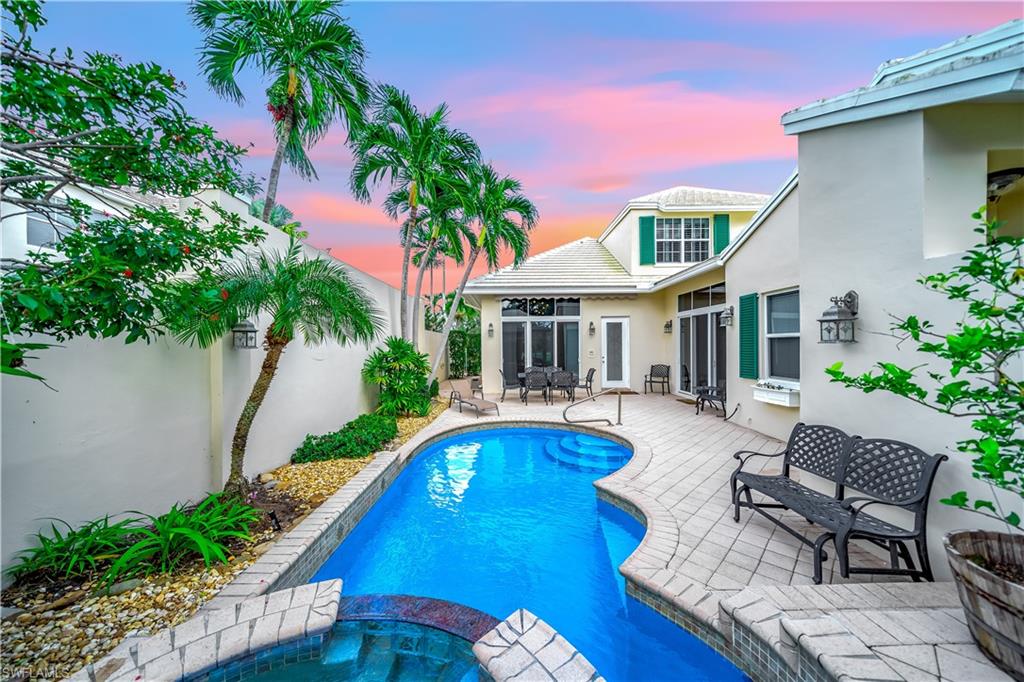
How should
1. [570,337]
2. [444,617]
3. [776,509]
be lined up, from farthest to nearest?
[570,337], [776,509], [444,617]

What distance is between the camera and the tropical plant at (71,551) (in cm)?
304

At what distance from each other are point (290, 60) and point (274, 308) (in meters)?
5.60

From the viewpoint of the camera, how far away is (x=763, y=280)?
744 cm

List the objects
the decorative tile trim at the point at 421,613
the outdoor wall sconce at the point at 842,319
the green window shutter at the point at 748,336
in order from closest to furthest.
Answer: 1. the decorative tile trim at the point at 421,613
2. the outdoor wall sconce at the point at 842,319
3. the green window shutter at the point at 748,336

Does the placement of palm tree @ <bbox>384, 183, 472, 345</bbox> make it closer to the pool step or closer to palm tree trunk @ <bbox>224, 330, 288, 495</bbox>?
the pool step

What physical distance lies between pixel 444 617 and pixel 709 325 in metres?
9.70

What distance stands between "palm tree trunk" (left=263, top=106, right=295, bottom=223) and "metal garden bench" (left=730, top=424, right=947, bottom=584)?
358 inches

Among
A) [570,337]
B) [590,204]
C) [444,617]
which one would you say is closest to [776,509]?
[444,617]

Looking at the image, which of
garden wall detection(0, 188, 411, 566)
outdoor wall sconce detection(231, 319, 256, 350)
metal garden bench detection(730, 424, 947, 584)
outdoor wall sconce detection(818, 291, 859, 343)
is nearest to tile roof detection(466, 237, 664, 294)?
garden wall detection(0, 188, 411, 566)

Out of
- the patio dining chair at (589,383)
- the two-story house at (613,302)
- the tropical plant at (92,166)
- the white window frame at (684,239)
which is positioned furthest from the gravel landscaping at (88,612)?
the white window frame at (684,239)

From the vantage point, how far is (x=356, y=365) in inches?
354

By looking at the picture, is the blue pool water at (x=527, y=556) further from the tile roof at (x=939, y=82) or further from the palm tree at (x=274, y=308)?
the tile roof at (x=939, y=82)

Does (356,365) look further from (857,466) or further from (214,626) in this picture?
(857,466)

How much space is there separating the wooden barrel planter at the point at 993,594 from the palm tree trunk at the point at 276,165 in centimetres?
975
